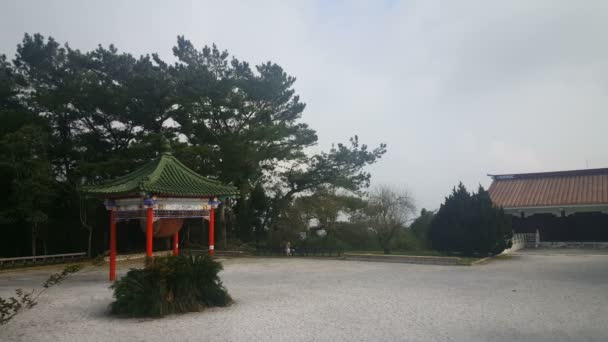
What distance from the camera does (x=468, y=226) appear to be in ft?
62.6

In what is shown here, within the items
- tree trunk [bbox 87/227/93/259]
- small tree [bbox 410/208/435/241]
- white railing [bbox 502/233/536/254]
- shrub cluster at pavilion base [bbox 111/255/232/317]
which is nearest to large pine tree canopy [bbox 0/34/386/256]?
tree trunk [bbox 87/227/93/259]

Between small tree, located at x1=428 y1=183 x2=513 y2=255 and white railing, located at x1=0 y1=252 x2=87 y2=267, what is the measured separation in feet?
61.8

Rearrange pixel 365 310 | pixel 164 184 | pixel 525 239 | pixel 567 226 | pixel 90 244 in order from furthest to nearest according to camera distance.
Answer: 1. pixel 525 239
2. pixel 567 226
3. pixel 90 244
4. pixel 164 184
5. pixel 365 310

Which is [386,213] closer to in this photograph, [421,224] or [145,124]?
[421,224]

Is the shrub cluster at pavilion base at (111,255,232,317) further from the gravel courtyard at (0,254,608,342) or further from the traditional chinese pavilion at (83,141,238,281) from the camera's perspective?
the traditional chinese pavilion at (83,141,238,281)

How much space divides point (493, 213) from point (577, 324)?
11787 millimetres

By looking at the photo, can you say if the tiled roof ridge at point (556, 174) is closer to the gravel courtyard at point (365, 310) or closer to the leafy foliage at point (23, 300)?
the gravel courtyard at point (365, 310)

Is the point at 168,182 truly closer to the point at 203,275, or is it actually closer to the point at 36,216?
the point at 203,275

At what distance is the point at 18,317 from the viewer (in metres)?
9.05

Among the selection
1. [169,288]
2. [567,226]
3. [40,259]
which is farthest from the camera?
[567,226]

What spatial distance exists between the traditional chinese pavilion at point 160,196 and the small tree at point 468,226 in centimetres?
963

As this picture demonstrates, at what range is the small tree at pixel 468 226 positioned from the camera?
61.8 ft

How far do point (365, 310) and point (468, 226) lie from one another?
11.6 m

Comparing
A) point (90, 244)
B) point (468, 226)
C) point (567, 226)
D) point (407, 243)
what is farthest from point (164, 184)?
point (567, 226)
